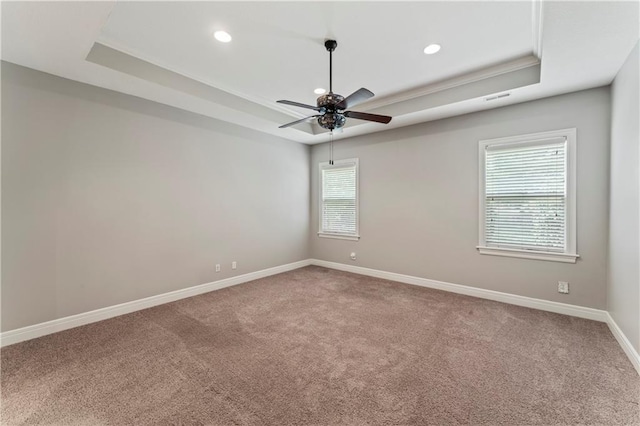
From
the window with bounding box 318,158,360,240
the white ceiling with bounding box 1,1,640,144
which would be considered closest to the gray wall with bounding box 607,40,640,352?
the white ceiling with bounding box 1,1,640,144

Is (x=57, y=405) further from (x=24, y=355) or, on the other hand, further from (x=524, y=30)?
(x=524, y=30)

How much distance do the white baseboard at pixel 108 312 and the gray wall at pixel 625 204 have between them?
469 cm

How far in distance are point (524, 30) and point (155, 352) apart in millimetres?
4472

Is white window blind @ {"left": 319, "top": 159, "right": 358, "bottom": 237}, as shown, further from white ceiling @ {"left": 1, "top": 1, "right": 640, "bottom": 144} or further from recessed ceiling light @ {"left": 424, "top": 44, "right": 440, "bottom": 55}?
recessed ceiling light @ {"left": 424, "top": 44, "right": 440, "bottom": 55}

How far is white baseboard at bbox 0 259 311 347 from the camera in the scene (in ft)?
8.71

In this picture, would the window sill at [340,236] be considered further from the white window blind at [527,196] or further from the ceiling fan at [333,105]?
the ceiling fan at [333,105]

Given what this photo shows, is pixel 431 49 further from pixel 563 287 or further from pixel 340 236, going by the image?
pixel 340 236

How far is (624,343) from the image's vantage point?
2.48 meters

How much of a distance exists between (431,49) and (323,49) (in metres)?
1.11

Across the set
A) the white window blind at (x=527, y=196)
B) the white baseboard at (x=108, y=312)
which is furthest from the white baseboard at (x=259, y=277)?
the white window blind at (x=527, y=196)

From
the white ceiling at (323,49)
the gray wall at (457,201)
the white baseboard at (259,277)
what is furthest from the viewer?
the gray wall at (457,201)

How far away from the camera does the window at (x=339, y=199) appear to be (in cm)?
539

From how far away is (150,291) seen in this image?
361 cm

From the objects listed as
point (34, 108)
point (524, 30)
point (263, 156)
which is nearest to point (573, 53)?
point (524, 30)
